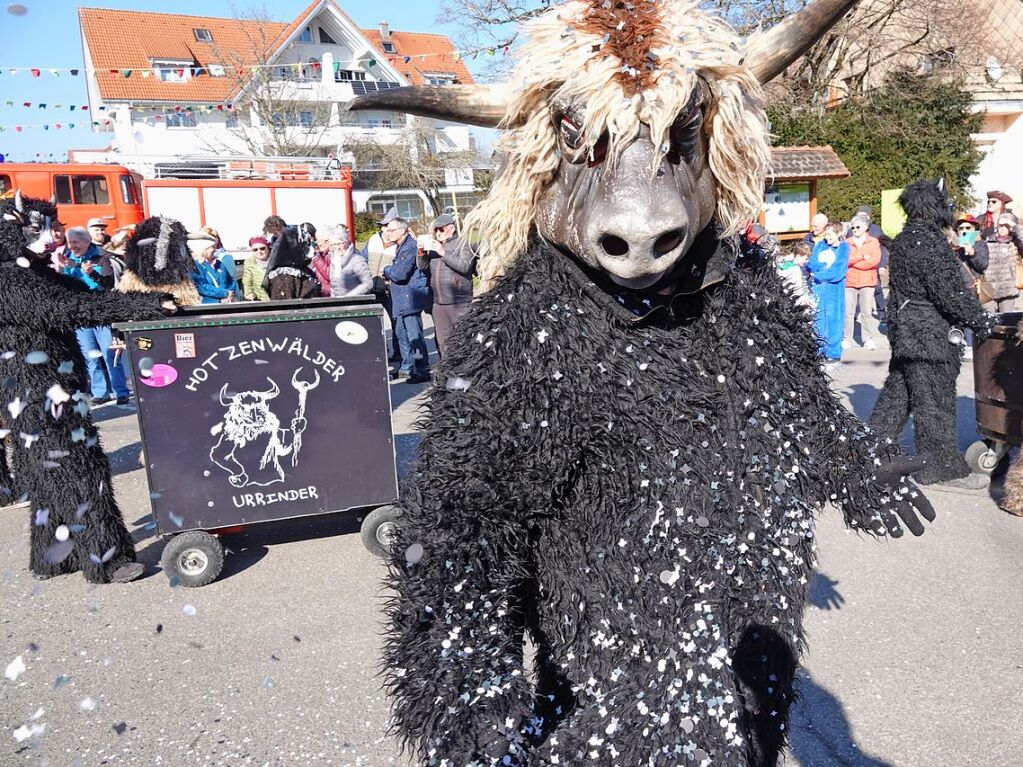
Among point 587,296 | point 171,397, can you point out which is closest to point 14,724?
point 171,397

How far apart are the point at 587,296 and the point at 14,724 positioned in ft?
10.8

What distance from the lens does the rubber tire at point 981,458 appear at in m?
6.08

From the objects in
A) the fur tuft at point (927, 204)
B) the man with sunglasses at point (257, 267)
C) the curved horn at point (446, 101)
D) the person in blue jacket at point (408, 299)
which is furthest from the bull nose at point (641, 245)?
the person in blue jacket at point (408, 299)

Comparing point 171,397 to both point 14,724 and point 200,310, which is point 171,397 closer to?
point 200,310

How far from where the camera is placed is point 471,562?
1.48 m

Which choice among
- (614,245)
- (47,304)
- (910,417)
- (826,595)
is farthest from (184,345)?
(910,417)

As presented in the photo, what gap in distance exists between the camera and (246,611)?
4406mm

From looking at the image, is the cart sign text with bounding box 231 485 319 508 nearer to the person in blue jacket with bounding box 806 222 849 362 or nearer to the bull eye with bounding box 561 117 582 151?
the bull eye with bounding box 561 117 582 151

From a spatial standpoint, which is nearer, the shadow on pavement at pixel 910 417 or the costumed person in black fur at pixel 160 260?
the costumed person in black fur at pixel 160 260

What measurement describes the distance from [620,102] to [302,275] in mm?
6934

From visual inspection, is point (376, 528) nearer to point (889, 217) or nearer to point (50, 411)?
→ point (50, 411)

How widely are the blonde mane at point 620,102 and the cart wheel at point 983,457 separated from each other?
5.43 metres

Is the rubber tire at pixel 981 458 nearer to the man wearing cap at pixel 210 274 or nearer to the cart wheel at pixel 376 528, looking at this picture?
the cart wheel at pixel 376 528

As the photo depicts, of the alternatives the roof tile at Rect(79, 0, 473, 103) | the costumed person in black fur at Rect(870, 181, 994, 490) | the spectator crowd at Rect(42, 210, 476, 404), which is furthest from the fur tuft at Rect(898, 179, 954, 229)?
the roof tile at Rect(79, 0, 473, 103)
